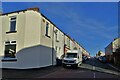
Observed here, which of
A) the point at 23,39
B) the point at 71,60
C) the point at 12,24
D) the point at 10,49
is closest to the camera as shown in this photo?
the point at 23,39

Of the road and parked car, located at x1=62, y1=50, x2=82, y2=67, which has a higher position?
parked car, located at x1=62, y1=50, x2=82, y2=67

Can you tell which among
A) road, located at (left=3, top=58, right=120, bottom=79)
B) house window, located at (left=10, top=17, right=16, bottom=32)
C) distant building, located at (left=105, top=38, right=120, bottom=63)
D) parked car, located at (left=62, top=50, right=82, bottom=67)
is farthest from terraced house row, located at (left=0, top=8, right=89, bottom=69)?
distant building, located at (left=105, top=38, right=120, bottom=63)

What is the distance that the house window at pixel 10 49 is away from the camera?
2436cm

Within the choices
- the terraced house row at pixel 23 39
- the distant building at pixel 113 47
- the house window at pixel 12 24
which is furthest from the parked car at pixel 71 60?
the distant building at pixel 113 47

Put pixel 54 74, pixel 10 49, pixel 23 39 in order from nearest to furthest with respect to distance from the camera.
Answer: pixel 54 74 < pixel 23 39 < pixel 10 49

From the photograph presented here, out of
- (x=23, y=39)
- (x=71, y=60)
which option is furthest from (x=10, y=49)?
(x=71, y=60)

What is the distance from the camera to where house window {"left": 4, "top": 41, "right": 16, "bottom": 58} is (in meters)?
24.4

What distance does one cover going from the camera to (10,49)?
81.0ft

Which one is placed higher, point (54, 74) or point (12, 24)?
point (12, 24)

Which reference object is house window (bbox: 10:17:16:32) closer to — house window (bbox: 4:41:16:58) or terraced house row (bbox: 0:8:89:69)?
terraced house row (bbox: 0:8:89:69)

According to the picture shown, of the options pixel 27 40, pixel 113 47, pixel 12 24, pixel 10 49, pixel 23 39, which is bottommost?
pixel 10 49

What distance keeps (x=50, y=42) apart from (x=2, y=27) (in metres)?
7.14

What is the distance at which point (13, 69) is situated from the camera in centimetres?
2341

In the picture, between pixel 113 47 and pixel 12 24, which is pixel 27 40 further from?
pixel 113 47
